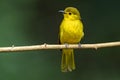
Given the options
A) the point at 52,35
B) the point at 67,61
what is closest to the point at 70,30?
the point at 67,61

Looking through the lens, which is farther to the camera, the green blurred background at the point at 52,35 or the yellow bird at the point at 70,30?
the green blurred background at the point at 52,35

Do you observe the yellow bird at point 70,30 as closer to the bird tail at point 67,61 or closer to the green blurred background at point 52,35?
the bird tail at point 67,61

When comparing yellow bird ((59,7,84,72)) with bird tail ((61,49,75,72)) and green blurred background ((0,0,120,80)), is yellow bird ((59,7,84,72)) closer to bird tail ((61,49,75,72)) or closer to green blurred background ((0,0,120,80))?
bird tail ((61,49,75,72))

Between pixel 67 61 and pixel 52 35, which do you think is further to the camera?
pixel 52 35

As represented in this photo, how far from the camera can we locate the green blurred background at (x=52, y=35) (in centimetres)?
570

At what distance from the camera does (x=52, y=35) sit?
5902 millimetres

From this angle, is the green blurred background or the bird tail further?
the green blurred background

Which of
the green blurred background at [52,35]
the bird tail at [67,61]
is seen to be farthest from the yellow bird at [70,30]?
the green blurred background at [52,35]

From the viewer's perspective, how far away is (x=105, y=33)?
229 inches

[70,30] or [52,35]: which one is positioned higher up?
[70,30]

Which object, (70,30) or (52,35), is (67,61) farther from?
(52,35)

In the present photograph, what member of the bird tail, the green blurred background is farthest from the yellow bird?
the green blurred background

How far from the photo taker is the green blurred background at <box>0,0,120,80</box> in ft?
18.7

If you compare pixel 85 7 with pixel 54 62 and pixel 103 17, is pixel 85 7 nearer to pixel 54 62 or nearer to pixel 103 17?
pixel 103 17
